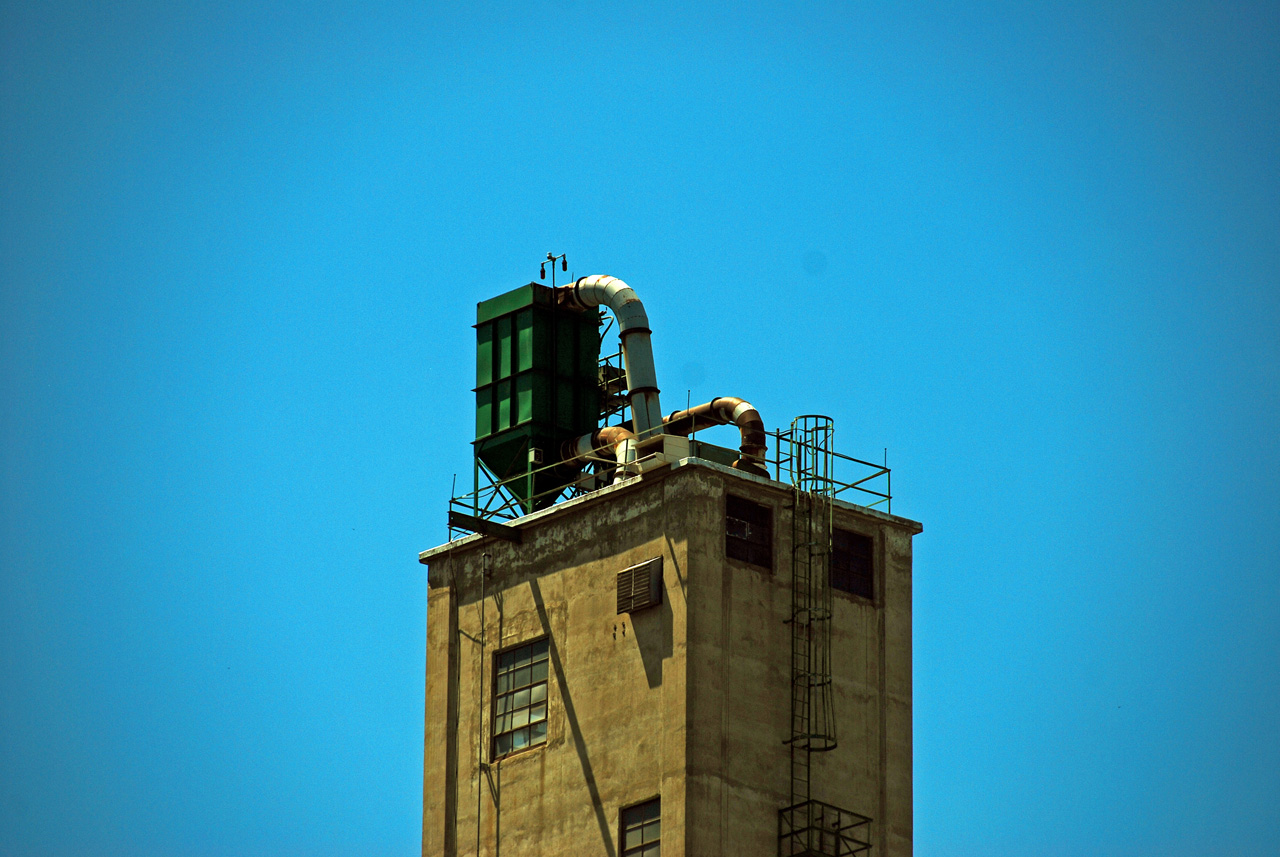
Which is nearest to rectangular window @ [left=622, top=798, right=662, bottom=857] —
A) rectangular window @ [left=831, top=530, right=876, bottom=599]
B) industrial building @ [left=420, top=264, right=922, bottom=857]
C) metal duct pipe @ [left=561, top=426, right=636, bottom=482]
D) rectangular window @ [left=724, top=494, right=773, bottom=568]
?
industrial building @ [left=420, top=264, right=922, bottom=857]

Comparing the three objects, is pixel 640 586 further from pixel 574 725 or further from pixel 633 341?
pixel 633 341

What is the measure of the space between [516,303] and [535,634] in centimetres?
959

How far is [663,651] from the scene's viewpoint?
182 feet

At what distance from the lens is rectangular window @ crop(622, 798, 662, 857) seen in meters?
54.3

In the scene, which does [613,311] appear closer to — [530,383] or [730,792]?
[530,383]

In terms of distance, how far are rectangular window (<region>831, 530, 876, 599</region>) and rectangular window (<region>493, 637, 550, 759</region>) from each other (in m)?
6.92

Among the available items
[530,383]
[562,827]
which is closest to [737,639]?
[562,827]

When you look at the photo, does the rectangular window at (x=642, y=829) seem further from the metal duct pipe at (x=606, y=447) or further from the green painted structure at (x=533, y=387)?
the green painted structure at (x=533, y=387)

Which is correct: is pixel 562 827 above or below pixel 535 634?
below

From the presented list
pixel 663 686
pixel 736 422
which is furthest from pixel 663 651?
pixel 736 422

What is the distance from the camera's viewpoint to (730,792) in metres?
54.3

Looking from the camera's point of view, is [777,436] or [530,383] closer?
[777,436]

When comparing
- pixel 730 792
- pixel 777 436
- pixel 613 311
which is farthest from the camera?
pixel 613 311

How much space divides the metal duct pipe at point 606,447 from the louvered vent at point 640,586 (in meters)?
3.21
